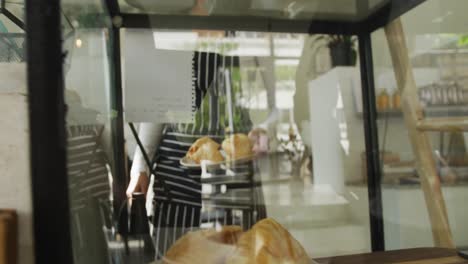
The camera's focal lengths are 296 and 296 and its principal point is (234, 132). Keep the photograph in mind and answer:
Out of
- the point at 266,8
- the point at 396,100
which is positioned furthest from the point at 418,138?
the point at 266,8

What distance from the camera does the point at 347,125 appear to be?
44.0 inches

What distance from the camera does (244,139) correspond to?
116cm

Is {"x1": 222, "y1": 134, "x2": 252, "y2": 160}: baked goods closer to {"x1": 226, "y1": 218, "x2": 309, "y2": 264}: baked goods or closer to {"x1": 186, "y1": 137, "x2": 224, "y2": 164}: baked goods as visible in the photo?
{"x1": 186, "y1": 137, "x2": 224, "y2": 164}: baked goods

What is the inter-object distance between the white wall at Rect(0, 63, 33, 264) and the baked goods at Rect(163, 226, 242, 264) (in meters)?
0.17

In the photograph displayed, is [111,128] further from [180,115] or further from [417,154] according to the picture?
[417,154]

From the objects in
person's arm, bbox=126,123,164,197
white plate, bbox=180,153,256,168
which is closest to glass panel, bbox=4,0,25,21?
person's arm, bbox=126,123,164,197

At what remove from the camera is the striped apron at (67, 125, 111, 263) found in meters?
0.26

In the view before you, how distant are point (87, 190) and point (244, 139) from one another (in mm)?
847

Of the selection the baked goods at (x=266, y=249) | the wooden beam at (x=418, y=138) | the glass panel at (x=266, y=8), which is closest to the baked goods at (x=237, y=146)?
the glass panel at (x=266, y=8)

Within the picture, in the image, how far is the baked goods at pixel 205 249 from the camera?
1.20ft

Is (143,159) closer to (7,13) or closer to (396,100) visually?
(7,13)

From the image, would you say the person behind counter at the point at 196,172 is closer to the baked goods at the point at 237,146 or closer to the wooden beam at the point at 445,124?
the baked goods at the point at 237,146

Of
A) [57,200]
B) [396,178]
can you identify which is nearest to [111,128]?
[57,200]

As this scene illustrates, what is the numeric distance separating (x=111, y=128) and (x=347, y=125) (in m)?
0.88
